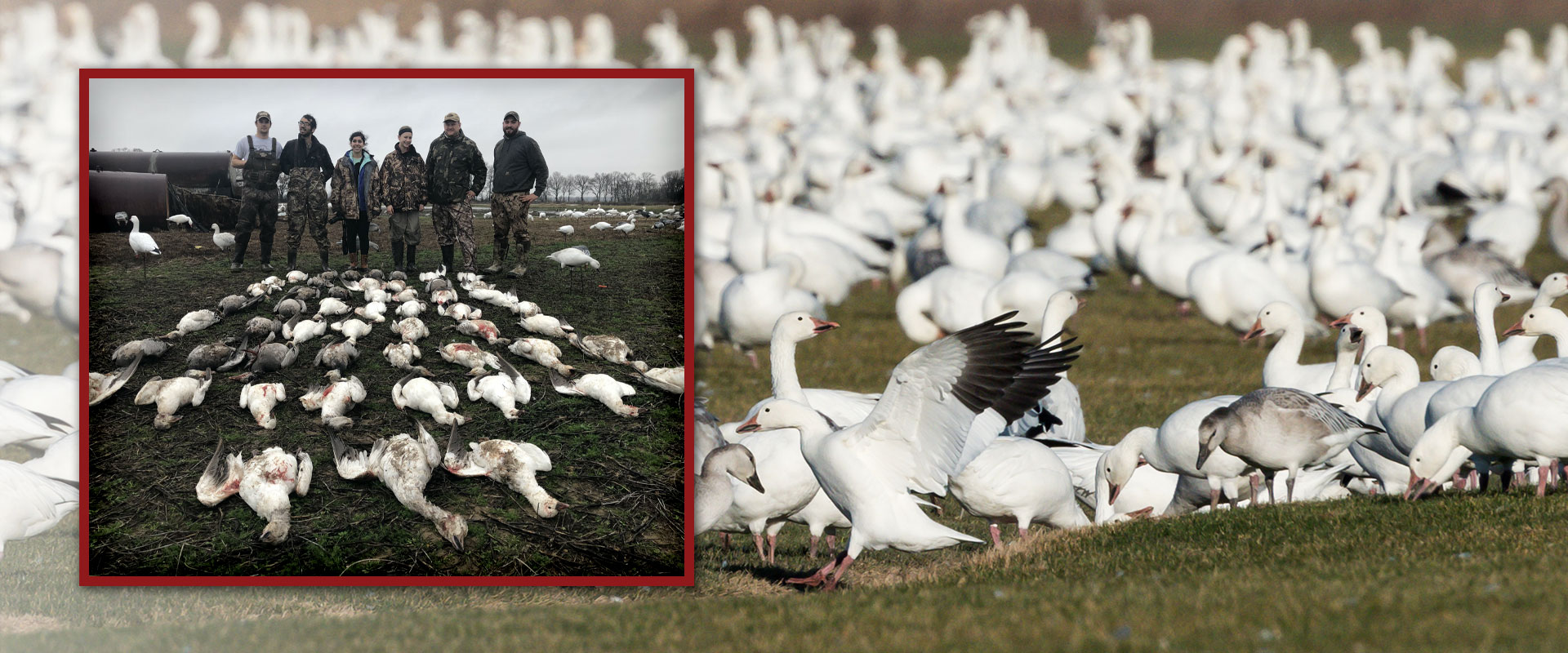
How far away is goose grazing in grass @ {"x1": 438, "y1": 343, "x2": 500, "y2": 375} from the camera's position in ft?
25.6

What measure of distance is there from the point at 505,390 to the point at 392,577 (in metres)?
1.12

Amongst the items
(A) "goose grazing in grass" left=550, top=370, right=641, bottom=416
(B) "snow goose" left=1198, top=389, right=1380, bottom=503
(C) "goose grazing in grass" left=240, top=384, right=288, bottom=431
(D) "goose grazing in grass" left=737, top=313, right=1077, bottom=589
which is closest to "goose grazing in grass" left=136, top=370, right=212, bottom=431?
(C) "goose grazing in grass" left=240, top=384, right=288, bottom=431

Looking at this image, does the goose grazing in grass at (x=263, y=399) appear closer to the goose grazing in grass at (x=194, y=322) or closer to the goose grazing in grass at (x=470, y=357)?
the goose grazing in grass at (x=194, y=322)

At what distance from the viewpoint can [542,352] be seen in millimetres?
7871

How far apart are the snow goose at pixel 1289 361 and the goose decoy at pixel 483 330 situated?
6.36 m

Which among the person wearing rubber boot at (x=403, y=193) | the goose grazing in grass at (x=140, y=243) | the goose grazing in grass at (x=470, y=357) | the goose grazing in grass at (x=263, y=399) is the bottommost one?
the goose grazing in grass at (x=263, y=399)

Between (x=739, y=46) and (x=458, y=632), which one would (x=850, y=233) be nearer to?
(x=458, y=632)

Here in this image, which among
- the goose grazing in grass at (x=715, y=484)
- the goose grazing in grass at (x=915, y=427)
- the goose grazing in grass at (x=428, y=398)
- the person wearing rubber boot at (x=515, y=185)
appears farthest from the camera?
the goose grazing in grass at (x=715, y=484)

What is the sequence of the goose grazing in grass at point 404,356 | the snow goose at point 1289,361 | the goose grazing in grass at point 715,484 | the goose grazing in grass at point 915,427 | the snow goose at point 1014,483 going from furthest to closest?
the snow goose at point 1289,361 < the snow goose at point 1014,483 < the goose grazing in grass at point 715,484 < the goose grazing in grass at point 404,356 < the goose grazing in grass at point 915,427

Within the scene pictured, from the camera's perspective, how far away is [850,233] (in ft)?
73.0

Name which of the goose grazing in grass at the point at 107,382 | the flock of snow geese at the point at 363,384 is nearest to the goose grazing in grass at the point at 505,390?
the flock of snow geese at the point at 363,384

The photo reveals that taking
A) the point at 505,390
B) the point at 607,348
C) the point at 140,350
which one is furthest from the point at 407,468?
the point at 140,350

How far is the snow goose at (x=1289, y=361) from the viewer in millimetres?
11344

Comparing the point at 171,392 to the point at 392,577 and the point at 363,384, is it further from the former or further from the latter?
the point at 392,577
